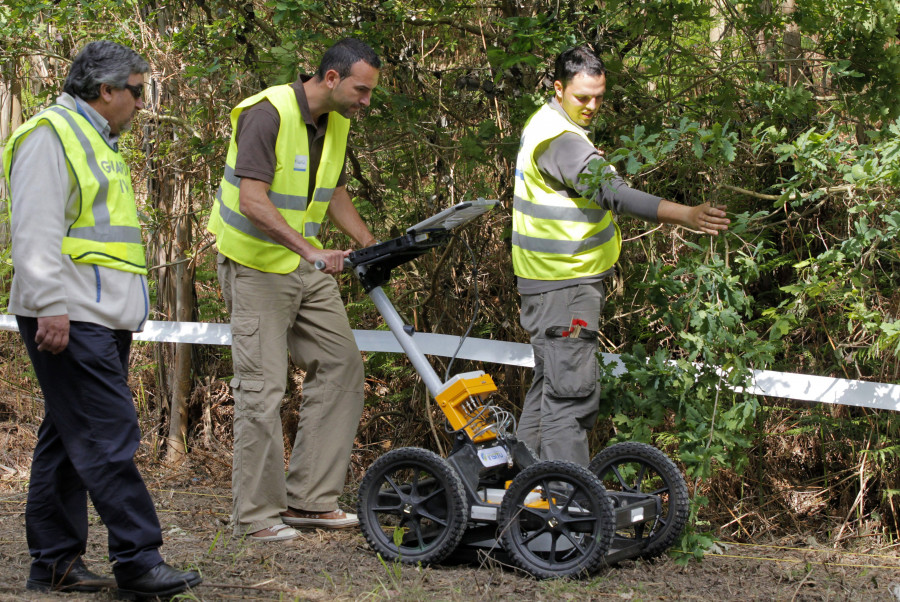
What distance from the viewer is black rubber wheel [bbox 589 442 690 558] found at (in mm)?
3742

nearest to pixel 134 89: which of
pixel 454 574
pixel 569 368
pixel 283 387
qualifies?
pixel 283 387

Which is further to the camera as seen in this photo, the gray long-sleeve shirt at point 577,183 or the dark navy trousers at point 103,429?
the gray long-sleeve shirt at point 577,183

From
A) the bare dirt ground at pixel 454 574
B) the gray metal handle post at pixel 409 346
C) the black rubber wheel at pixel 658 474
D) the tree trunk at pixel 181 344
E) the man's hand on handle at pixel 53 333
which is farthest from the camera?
the tree trunk at pixel 181 344

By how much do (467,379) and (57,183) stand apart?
1728 millimetres

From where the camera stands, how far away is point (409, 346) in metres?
3.94

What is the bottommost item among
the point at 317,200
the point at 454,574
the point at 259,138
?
the point at 454,574

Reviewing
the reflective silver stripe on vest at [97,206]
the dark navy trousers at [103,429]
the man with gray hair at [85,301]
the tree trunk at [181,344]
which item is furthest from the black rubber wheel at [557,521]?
the tree trunk at [181,344]

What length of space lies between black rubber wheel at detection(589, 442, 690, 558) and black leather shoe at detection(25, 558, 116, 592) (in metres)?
2.02

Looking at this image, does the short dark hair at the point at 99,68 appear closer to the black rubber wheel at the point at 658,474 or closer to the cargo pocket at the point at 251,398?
the cargo pocket at the point at 251,398

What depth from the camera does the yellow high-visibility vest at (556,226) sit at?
400cm

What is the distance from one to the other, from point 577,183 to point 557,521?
4.52ft

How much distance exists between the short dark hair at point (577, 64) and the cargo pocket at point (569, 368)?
45.7 inches

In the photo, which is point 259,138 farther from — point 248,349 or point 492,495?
point 492,495

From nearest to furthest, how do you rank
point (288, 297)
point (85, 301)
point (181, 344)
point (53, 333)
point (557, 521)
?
point (53, 333) → point (85, 301) → point (557, 521) → point (288, 297) → point (181, 344)
